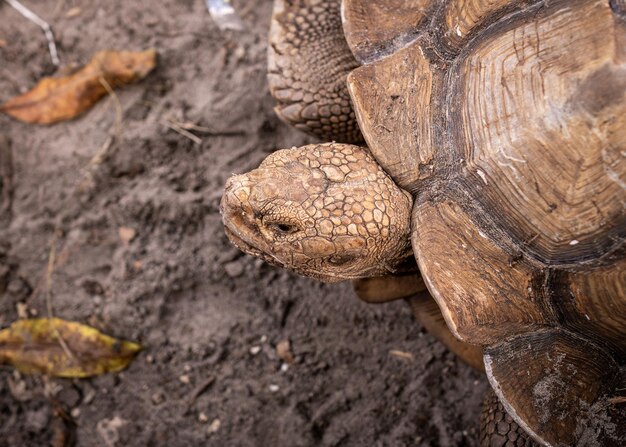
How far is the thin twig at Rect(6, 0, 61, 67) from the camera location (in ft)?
10.7

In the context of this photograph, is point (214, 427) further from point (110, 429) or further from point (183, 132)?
point (183, 132)

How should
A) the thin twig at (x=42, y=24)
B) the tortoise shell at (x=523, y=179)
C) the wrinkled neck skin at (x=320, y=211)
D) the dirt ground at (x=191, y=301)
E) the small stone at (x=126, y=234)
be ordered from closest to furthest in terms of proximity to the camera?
1. the tortoise shell at (x=523, y=179)
2. the wrinkled neck skin at (x=320, y=211)
3. the dirt ground at (x=191, y=301)
4. the small stone at (x=126, y=234)
5. the thin twig at (x=42, y=24)

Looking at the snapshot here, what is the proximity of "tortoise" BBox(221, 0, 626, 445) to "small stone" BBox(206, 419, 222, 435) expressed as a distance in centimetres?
111

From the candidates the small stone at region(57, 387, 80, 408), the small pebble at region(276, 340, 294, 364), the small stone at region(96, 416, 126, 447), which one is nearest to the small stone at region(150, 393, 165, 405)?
the small stone at region(96, 416, 126, 447)

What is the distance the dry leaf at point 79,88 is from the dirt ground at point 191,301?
0.07m

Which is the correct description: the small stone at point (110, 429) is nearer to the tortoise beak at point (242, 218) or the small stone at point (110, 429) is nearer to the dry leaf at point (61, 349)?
the dry leaf at point (61, 349)

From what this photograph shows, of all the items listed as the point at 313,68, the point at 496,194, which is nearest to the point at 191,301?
the point at 313,68

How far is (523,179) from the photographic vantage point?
152cm

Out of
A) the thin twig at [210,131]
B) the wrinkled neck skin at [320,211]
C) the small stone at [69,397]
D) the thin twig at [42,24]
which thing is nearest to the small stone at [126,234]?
the thin twig at [210,131]

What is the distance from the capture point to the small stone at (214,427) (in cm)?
259

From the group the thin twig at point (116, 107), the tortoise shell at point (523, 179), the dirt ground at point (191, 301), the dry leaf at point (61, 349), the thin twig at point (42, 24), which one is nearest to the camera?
the tortoise shell at point (523, 179)

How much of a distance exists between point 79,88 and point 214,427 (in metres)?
1.87

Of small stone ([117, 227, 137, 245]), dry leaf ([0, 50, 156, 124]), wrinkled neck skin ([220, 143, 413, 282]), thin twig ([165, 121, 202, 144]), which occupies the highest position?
wrinkled neck skin ([220, 143, 413, 282])

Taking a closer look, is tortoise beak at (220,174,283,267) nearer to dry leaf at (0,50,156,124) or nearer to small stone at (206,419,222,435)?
small stone at (206,419,222,435)
